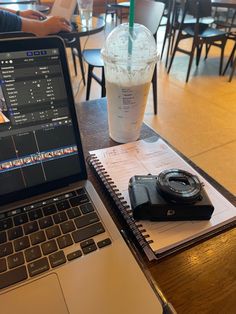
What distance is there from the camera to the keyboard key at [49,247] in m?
0.37

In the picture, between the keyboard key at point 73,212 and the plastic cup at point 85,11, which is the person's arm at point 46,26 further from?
the keyboard key at point 73,212

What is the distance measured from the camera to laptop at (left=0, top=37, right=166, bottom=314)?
34 centimetres

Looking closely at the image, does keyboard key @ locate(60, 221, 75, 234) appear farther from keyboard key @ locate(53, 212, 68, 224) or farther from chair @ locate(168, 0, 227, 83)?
chair @ locate(168, 0, 227, 83)

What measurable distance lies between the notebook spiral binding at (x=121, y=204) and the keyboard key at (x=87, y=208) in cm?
6

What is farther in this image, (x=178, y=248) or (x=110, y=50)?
(x=110, y=50)

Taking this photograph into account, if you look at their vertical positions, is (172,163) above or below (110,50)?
below

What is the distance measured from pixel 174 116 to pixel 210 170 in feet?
2.27

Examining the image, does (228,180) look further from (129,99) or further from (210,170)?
(129,99)

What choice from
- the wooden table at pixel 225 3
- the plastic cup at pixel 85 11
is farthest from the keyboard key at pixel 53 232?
the wooden table at pixel 225 3

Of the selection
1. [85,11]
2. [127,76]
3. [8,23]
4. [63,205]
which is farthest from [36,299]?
[85,11]

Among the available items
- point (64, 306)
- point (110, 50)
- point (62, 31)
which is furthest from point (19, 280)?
point (62, 31)

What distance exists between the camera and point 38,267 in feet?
1.17

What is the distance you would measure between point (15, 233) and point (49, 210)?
6cm

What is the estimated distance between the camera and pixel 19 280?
0.34 metres
